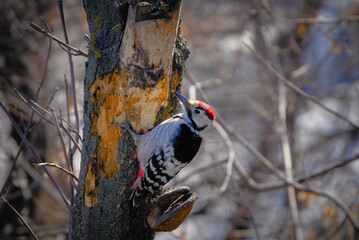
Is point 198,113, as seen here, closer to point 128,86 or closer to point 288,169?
point 128,86

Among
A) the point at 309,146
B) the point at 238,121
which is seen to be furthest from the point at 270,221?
the point at 238,121

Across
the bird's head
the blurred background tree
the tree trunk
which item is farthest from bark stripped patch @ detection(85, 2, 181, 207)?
the blurred background tree

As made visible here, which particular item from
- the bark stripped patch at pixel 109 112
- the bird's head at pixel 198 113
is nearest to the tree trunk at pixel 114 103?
the bark stripped patch at pixel 109 112

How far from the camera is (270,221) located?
23.2 ft

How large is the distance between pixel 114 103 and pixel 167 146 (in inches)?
23.2

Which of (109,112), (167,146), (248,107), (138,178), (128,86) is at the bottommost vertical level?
(138,178)

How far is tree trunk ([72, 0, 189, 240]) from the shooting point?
2.06m

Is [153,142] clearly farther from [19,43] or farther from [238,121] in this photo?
[238,121]

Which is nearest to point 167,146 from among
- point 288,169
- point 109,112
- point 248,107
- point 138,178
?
point 138,178

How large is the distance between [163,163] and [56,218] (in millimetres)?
3563

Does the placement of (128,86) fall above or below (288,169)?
above

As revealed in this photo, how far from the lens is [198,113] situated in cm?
Answer: 266

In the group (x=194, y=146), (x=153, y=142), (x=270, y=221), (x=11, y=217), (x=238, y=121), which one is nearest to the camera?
(x=153, y=142)

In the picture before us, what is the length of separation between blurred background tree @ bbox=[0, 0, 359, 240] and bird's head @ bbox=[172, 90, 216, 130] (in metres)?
0.82
